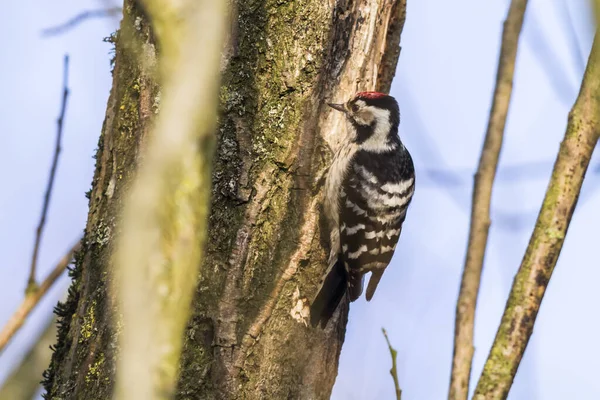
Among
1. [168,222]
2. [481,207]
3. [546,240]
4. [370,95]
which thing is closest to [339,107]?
[370,95]

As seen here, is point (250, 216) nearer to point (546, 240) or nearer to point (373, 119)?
point (546, 240)

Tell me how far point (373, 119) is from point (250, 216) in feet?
4.10

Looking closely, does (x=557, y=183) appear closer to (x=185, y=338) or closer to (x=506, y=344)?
(x=506, y=344)

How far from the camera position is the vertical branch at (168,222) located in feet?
4.17

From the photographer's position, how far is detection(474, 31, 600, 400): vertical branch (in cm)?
231

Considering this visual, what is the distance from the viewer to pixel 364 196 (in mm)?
3877

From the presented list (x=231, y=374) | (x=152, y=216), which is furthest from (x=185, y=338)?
(x=152, y=216)

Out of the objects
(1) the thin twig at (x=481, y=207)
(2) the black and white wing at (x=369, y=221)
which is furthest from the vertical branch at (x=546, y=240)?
(2) the black and white wing at (x=369, y=221)

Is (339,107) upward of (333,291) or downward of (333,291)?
upward

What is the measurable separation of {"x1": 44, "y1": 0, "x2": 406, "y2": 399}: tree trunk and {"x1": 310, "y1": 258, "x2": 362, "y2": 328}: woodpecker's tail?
0.04 metres

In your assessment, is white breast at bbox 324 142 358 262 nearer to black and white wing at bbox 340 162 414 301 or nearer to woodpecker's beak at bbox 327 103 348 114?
black and white wing at bbox 340 162 414 301

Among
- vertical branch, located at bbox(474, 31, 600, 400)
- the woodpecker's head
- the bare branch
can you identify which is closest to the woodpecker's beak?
the woodpecker's head

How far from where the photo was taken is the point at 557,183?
97.6 inches

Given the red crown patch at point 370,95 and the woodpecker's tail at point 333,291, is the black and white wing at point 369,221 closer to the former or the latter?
the woodpecker's tail at point 333,291
